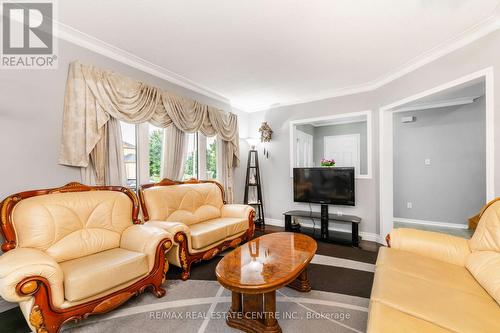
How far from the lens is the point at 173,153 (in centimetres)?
334

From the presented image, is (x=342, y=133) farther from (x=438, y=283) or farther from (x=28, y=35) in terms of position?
(x=28, y=35)

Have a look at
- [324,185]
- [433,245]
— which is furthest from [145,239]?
[324,185]

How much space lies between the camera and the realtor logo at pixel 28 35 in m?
1.94

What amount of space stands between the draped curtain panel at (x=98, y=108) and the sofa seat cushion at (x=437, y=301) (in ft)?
9.36

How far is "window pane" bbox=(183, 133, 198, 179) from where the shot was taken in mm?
3773

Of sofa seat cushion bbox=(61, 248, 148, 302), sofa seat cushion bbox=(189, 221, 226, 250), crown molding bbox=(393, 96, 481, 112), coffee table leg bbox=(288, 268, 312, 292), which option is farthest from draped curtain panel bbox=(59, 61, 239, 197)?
crown molding bbox=(393, 96, 481, 112)

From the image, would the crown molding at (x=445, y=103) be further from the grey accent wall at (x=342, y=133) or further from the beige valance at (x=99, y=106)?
the beige valance at (x=99, y=106)

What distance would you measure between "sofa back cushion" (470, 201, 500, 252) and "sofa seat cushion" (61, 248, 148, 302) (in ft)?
9.18

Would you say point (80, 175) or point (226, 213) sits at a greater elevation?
point (80, 175)

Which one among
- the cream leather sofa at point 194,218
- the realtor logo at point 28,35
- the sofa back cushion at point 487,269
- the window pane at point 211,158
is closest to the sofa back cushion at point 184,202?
the cream leather sofa at point 194,218

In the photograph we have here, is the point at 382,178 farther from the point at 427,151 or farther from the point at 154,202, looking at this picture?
the point at 154,202

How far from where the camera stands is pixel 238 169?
473cm

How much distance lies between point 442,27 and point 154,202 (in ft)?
12.2

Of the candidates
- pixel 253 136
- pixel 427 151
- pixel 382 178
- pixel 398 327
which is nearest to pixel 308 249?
pixel 398 327
